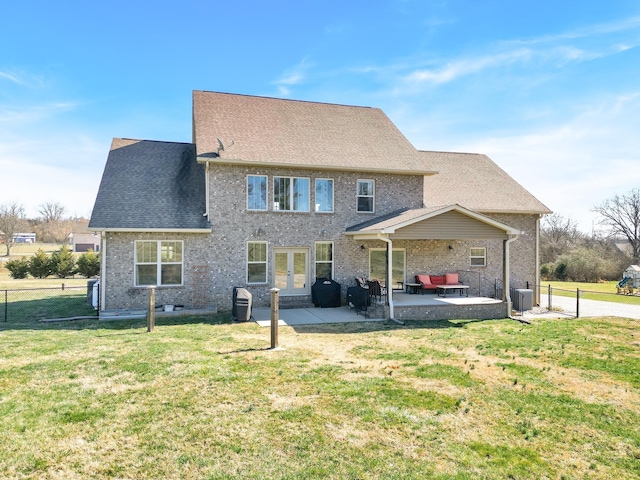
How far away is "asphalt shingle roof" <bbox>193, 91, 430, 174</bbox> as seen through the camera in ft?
49.6

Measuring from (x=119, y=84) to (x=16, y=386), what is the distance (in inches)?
589

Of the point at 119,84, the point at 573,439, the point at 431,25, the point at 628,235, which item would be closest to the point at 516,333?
the point at 573,439

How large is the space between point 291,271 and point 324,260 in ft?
4.56

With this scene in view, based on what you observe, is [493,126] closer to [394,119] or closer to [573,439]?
[394,119]

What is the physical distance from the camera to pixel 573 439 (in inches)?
194

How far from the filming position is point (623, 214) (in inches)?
1989

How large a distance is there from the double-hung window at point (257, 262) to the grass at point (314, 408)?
5266 mm

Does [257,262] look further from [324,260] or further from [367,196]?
[367,196]

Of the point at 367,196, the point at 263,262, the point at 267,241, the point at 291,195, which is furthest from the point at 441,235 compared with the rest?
the point at 263,262

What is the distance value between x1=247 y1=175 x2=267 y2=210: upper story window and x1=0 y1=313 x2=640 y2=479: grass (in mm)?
6430

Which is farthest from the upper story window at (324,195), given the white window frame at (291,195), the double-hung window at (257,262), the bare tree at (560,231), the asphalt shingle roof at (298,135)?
the bare tree at (560,231)

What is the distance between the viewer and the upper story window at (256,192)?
1509cm

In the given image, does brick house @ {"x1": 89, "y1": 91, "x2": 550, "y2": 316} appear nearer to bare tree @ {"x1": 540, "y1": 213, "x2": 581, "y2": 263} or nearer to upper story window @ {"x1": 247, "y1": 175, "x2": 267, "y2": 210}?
upper story window @ {"x1": 247, "y1": 175, "x2": 267, "y2": 210}

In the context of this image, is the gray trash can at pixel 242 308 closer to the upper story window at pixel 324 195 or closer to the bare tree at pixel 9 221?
the upper story window at pixel 324 195
